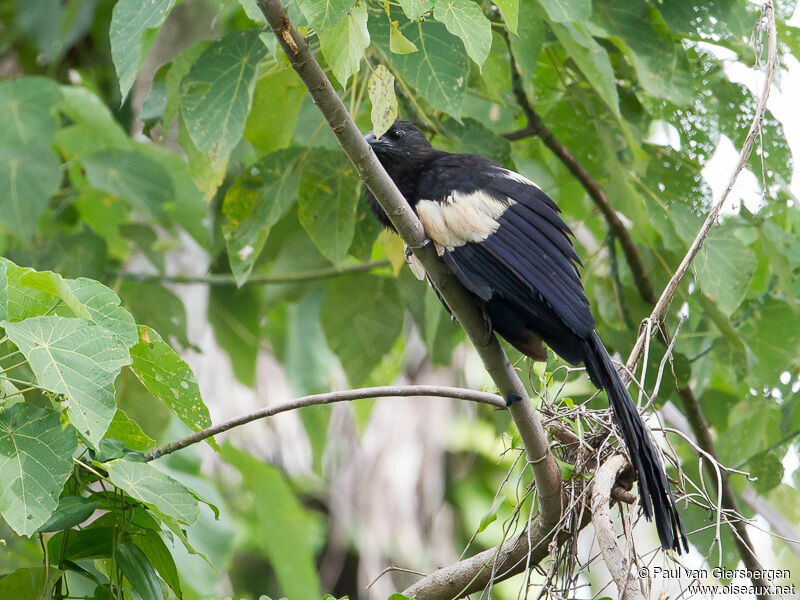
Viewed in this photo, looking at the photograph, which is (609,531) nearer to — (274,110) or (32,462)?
(32,462)

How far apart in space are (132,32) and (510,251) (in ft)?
3.58

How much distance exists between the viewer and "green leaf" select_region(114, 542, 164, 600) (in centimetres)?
170

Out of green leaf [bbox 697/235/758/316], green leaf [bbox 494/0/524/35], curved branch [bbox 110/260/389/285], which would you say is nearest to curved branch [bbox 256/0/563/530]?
green leaf [bbox 494/0/524/35]

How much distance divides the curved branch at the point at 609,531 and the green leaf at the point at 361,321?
4.60 feet

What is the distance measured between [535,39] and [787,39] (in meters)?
0.95

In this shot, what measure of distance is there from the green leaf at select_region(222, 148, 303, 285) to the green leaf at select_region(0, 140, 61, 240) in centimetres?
74

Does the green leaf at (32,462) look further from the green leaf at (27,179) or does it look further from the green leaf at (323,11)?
the green leaf at (27,179)

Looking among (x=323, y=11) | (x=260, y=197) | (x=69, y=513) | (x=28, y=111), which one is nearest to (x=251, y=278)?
(x=260, y=197)

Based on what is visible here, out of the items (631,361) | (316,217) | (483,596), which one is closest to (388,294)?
(316,217)

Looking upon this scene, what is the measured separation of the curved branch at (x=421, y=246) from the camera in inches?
62.1

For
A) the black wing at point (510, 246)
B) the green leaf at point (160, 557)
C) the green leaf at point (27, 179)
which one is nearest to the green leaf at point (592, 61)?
the black wing at point (510, 246)

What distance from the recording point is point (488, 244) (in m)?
2.28

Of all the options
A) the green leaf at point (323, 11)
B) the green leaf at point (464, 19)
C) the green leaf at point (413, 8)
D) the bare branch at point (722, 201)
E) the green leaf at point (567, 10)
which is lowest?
the bare branch at point (722, 201)

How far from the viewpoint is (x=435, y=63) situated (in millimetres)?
2260
